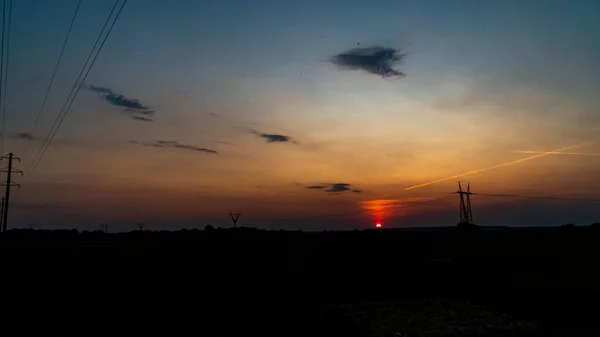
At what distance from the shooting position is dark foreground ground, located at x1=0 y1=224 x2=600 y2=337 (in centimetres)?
1783

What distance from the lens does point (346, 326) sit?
1775cm

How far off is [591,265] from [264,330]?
25832mm

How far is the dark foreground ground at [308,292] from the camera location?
17.8 meters

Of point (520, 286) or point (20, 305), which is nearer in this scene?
point (20, 305)

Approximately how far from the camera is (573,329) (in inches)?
674

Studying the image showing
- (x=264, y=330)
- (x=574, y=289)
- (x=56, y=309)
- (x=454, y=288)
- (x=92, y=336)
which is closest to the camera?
(x=92, y=336)

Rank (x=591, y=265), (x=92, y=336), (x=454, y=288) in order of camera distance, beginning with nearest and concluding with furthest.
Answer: (x=92, y=336) < (x=454, y=288) < (x=591, y=265)

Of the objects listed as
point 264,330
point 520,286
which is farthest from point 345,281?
point 264,330

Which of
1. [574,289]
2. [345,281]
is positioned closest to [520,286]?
[574,289]

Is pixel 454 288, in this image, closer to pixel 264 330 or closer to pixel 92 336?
pixel 264 330

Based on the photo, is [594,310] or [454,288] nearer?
[594,310]

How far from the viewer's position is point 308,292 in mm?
25047

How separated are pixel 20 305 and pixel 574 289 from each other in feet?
84.2

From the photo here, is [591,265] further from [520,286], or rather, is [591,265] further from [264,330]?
[264,330]
